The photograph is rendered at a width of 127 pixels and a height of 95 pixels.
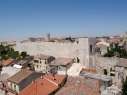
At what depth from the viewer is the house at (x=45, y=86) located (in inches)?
735

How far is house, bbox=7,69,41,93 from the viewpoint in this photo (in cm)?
2175

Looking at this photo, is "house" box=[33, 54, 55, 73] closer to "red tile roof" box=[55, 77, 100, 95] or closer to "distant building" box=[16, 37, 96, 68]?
"distant building" box=[16, 37, 96, 68]

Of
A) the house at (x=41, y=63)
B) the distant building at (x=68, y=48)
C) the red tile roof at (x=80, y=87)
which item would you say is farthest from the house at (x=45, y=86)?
the house at (x=41, y=63)

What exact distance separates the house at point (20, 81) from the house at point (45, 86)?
1.80 meters

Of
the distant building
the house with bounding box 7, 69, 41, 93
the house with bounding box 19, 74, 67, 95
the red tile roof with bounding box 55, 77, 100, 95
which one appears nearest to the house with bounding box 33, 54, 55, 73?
the distant building

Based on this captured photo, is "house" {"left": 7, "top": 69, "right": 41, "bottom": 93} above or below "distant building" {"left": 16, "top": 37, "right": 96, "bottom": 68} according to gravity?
below

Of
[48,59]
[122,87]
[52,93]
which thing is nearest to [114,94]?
[122,87]

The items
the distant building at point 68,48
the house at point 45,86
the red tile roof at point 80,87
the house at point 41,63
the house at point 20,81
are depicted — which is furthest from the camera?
the house at point 41,63

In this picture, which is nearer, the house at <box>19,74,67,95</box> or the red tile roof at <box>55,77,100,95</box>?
the red tile roof at <box>55,77,100,95</box>

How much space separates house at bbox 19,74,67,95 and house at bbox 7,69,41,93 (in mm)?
1802

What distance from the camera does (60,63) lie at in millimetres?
31297

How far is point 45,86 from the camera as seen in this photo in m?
19.6

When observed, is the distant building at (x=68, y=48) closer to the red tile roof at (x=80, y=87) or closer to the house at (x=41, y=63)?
the house at (x=41, y=63)

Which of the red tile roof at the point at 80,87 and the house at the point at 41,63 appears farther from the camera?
the house at the point at 41,63
